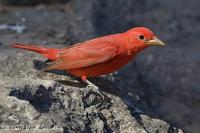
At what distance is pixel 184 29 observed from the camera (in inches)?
435

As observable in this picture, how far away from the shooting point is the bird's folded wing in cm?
547

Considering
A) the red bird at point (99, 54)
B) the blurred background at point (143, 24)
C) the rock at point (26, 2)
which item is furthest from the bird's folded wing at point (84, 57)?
the rock at point (26, 2)

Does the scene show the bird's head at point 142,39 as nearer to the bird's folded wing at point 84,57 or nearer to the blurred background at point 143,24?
the bird's folded wing at point 84,57

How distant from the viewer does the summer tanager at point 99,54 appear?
A: 5.48 metres

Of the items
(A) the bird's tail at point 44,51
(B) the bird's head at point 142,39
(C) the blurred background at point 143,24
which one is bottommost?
(C) the blurred background at point 143,24

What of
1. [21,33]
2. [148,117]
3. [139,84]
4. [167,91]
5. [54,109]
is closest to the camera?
[54,109]

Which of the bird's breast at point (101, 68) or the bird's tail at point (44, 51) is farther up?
the bird's tail at point (44, 51)

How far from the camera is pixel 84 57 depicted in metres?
5.54

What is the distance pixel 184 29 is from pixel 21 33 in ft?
14.0

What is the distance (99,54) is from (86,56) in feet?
0.39

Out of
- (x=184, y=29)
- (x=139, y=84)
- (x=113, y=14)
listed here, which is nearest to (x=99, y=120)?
(x=139, y=84)

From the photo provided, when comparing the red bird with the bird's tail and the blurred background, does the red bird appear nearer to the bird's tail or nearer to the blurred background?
the bird's tail

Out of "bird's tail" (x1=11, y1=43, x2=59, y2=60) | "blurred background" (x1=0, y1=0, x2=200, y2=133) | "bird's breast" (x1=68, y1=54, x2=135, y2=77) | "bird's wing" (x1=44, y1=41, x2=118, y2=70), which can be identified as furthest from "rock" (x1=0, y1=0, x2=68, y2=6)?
"bird's breast" (x1=68, y1=54, x2=135, y2=77)

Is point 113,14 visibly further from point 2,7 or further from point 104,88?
point 104,88
